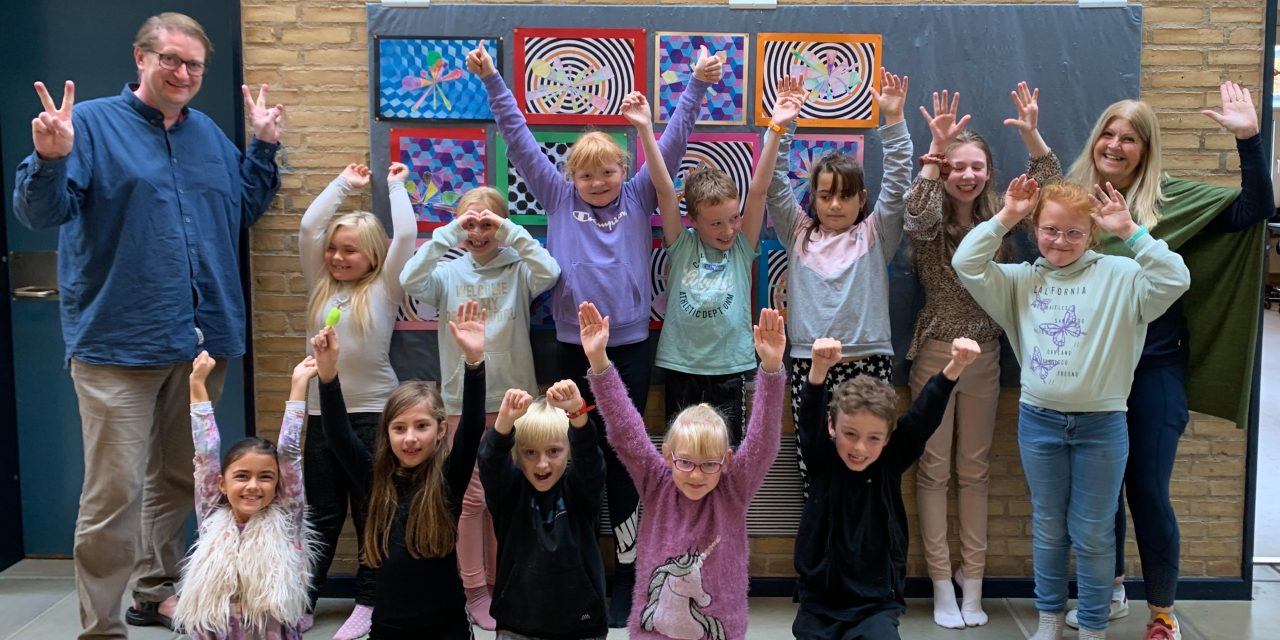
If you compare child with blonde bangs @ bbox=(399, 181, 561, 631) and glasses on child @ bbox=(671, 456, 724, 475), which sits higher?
child with blonde bangs @ bbox=(399, 181, 561, 631)

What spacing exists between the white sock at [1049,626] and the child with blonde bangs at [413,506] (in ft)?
6.22

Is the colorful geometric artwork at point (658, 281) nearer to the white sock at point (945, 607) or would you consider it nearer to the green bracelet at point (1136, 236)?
the white sock at point (945, 607)

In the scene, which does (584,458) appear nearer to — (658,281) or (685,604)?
(685,604)

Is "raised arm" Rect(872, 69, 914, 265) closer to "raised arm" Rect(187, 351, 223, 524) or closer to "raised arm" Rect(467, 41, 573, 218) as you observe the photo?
"raised arm" Rect(467, 41, 573, 218)

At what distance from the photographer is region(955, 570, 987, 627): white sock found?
12.4 ft

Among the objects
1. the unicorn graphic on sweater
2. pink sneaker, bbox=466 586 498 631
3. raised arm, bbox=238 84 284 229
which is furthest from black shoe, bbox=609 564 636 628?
raised arm, bbox=238 84 284 229

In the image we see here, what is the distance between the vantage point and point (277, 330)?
3945 mm

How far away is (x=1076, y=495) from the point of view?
10.9 feet

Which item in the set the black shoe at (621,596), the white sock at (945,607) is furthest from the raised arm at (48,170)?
the white sock at (945,607)

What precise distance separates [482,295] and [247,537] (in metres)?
1.16

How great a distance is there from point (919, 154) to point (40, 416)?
367cm

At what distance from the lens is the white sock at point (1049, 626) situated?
11.3ft

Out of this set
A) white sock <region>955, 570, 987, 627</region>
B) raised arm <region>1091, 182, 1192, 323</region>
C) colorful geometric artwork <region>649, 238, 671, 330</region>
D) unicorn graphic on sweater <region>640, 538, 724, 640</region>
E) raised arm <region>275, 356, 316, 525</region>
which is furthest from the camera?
colorful geometric artwork <region>649, 238, 671, 330</region>

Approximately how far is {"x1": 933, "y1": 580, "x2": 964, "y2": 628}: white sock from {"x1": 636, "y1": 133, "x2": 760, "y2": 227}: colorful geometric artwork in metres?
1.59
